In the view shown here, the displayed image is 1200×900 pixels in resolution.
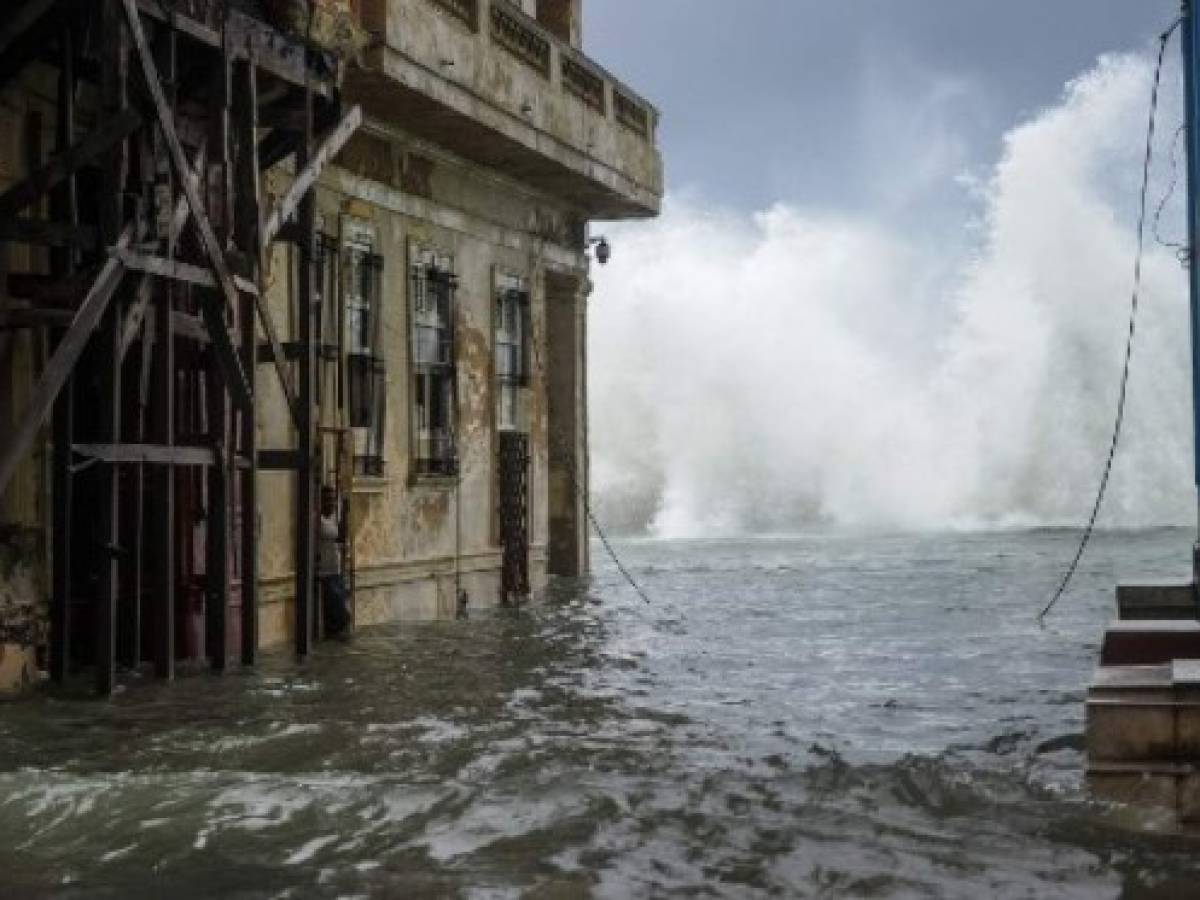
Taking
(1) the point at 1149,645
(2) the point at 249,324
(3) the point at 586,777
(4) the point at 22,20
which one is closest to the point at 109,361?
(2) the point at 249,324

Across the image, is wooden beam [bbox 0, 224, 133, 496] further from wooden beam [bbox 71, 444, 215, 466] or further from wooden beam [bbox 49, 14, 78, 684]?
wooden beam [bbox 49, 14, 78, 684]

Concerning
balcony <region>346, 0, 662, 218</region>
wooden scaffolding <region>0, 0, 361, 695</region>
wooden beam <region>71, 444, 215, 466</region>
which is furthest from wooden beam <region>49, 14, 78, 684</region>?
balcony <region>346, 0, 662, 218</region>

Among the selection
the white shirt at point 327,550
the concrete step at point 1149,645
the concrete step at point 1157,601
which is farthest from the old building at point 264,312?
the concrete step at point 1157,601

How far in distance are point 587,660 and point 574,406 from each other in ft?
28.4

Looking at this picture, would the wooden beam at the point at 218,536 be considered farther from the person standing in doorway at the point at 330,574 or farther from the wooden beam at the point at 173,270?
the person standing in doorway at the point at 330,574

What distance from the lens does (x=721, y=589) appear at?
19719 mm

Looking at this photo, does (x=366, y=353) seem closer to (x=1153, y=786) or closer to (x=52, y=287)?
(x=52, y=287)

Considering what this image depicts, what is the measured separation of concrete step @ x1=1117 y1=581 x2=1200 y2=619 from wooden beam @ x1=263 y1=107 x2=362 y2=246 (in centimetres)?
629

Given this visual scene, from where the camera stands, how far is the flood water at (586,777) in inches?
199

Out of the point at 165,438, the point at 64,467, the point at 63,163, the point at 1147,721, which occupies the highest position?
the point at 63,163

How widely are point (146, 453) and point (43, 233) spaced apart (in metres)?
1.42

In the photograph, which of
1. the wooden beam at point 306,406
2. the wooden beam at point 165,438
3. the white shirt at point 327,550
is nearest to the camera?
the wooden beam at point 165,438

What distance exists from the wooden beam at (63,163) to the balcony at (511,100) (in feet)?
14.6

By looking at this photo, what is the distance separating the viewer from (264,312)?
1002cm
